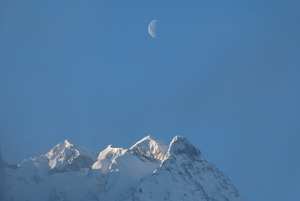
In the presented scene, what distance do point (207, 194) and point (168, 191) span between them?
15243mm

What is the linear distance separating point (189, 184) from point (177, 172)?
512cm

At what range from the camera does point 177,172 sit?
19950 centimetres

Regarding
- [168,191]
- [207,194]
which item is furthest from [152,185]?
[207,194]

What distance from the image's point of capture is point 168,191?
190000mm

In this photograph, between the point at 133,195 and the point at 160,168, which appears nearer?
the point at 133,195

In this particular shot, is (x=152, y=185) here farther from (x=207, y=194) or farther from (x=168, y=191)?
(x=207, y=194)

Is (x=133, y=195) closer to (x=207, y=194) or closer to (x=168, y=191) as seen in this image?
(x=168, y=191)

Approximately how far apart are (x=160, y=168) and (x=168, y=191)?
414 inches

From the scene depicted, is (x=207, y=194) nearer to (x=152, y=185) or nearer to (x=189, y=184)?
(x=189, y=184)

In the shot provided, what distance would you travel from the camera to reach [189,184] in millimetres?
197750

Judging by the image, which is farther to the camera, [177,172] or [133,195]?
[177,172]

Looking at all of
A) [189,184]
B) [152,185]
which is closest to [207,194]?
[189,184]

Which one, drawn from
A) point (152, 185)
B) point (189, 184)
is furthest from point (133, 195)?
point (189, 184)

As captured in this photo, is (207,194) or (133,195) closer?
(133,195)
